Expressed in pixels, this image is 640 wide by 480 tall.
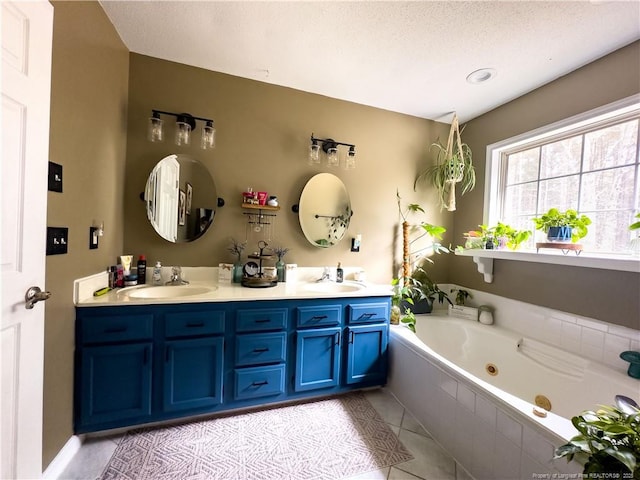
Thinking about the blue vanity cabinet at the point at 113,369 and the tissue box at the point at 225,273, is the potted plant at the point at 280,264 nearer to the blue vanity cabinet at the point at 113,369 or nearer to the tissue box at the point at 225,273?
the tissue box at the point at 225,273

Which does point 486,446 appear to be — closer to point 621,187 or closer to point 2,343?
point 621,187

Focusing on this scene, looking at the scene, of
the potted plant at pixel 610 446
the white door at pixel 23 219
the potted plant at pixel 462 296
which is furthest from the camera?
the potted plant at pixel 462 296

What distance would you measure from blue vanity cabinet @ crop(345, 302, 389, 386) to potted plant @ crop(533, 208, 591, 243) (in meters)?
1.27

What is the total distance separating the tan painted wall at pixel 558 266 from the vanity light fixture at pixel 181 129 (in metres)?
2.51

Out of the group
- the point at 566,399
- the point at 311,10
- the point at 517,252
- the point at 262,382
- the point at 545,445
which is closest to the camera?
the point at 545,445

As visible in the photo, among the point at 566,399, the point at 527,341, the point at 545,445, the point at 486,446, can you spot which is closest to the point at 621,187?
the point at 527,341

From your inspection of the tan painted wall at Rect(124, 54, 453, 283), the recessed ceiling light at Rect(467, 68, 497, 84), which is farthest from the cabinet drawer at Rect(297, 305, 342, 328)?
the recessed ceiling light at Rect(467, 68, 497, 84)

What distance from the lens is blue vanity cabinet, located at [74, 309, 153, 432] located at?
53.7 inches

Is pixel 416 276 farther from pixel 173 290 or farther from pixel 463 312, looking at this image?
pixel 173 290

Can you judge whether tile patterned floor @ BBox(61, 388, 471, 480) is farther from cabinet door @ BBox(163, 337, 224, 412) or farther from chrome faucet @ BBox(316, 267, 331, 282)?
chrome faucet @ BBox(316, 267, 331, 282)

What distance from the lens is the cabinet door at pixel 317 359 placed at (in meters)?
1.78

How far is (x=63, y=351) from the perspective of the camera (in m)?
1.26

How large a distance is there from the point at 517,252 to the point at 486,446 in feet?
4.40

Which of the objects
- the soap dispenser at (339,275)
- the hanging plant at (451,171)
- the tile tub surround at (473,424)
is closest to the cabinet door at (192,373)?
the soap dispenser at (339,275)
